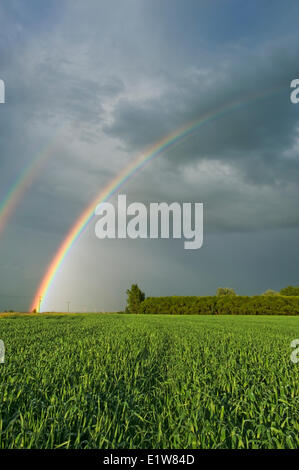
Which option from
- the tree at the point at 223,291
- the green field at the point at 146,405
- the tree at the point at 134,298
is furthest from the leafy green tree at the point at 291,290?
the green field at the point at 146,405

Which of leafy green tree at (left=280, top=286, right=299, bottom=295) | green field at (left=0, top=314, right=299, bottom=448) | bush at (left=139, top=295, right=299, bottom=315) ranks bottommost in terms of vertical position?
green field at (left=0, top=314, right=299, bottom=448)

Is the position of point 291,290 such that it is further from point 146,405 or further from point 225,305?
point 146,405

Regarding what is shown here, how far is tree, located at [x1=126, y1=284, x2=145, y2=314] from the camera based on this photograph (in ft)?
235

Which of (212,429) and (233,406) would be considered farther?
(233,406)

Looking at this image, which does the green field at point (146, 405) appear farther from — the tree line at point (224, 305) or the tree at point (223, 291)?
the tree at point (223, 291)

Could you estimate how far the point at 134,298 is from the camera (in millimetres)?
72312

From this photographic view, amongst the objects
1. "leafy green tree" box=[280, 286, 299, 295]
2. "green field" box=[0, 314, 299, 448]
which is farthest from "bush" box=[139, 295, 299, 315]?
"green field" box=[0, 314, 299, 448]

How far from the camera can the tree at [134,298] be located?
7175 centimetres

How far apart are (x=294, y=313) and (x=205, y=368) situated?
53785 mm

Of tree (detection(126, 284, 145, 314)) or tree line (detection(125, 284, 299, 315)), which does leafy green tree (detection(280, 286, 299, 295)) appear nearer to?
tree line (detection(125, 284, 299, 315))

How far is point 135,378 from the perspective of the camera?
6102 millimetres

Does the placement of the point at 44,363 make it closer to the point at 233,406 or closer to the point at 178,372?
the point at 178,372
